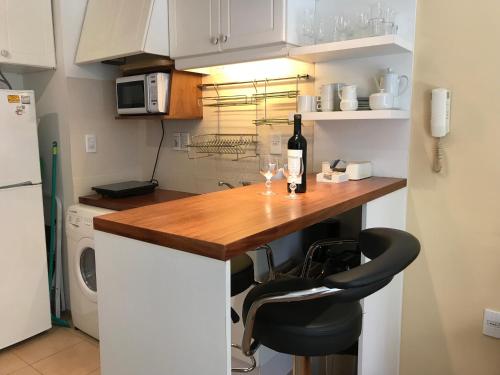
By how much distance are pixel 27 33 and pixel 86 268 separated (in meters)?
1.58

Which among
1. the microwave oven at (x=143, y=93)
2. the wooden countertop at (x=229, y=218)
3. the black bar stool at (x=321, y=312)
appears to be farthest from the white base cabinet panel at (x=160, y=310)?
the microwave oven at (x=143, y=93)

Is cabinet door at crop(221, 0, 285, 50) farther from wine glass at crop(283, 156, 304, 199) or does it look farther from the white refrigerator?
the white refrigerator

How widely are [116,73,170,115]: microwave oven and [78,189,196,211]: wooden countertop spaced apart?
0.58 metres

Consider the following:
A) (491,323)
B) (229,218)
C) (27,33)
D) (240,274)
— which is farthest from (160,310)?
(27,33)

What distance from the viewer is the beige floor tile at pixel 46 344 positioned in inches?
102

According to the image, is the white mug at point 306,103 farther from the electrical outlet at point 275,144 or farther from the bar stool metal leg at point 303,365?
the bar stool metal leg at point 303,365

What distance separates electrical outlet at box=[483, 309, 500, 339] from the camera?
6.27ft

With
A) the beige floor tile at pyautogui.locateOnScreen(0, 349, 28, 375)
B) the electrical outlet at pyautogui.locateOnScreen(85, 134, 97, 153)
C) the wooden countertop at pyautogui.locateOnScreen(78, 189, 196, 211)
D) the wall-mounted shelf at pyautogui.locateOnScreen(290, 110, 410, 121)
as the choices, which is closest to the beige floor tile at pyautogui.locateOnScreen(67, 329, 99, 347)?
the beige floor tile at pyautogui.locateOnScreen(0, 349, 28, 375)

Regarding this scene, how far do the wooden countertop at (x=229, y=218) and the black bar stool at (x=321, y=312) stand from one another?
0.63 feet

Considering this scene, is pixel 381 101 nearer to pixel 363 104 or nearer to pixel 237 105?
pixel 363 104

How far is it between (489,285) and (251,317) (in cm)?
136

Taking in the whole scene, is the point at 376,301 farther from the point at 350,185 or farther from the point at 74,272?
the point at 74,272

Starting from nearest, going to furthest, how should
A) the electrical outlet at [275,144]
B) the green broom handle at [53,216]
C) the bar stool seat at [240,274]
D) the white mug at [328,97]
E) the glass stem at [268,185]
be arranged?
the bar stool seat at [240,274]
the glass stem at [268,185]
the white mug at [328,97]
the electrical outlet at [275,144]
the green broom handle at [53,216]

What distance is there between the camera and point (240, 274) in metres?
1.58
